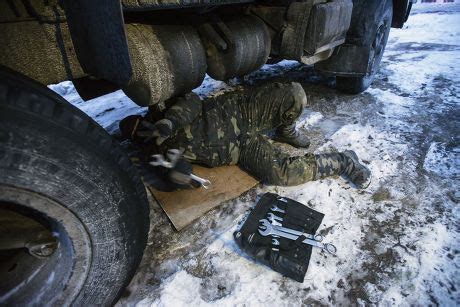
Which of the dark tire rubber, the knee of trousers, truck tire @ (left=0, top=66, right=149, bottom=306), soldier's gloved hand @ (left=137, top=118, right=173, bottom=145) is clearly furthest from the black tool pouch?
the dark tire rubber

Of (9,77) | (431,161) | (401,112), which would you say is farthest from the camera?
(401,112)

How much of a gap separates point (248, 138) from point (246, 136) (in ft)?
0.07

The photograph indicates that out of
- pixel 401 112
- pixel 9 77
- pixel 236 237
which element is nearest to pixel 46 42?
pixel 9 77

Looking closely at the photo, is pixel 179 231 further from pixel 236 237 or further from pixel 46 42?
pixel 46 42

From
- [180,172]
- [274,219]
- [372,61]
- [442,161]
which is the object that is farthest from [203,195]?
[372,61]

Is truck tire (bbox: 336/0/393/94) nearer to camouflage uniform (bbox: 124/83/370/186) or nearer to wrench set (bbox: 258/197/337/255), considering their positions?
camouflage uniform (bbox: 124/83/370/186)

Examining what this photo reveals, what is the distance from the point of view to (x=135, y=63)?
1.10 metres

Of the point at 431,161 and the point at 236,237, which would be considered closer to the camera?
the point at 236,237

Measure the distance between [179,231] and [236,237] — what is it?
34cm

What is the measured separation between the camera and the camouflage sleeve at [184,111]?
1.48 metres

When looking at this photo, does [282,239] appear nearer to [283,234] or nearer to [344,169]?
[283,234]

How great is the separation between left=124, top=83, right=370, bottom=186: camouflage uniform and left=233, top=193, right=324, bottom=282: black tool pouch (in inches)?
8.3

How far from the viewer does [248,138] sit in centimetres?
181

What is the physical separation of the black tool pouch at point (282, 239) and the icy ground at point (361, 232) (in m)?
0.05
